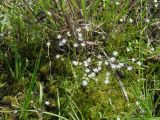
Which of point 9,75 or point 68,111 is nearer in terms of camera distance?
point 68,111

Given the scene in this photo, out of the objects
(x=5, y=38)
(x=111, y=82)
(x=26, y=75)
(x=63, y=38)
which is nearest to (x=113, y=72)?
(x=111, y=82)

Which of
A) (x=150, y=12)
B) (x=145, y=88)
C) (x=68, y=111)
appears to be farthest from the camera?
(x=150, y=12)

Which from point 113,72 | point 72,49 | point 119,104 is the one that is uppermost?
point 72,49

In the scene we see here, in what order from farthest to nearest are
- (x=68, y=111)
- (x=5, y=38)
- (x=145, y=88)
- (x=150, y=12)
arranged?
(x=150, y=12)
(x=5, y=38)
(x=145, y=88)
(x=68, y=111)

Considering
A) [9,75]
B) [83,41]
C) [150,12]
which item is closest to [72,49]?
[83,41]

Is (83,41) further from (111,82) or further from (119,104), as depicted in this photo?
(119,104)

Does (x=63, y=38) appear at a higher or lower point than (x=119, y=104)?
higher
